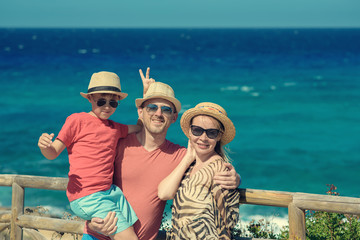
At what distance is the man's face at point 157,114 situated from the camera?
4.13m

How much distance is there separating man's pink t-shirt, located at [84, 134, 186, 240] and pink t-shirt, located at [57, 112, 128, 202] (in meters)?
0.14

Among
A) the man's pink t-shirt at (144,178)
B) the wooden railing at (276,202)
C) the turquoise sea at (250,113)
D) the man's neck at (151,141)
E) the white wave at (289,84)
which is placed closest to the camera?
the wooden railing at (276,202)

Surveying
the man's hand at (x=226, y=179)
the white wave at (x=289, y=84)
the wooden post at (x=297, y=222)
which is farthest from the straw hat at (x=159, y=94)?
the white wave at (x=289, y=84)

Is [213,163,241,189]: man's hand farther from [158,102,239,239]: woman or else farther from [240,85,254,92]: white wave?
[240,85,254,92]: white wave

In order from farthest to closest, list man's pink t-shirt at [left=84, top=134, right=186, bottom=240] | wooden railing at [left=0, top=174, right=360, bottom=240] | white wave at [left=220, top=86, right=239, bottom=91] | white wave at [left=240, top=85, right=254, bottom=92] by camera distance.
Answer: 1. white wave at [left=220, top=86, right=239, bottom=91]
2. white wave at [left=240, top=85, right=254, bottom=92]
3. man's pink t-shirt at [left=84, top=134, right=186, bottom=240]
4. wooden railing at [left=0, top=174, right=360, bottom=240]

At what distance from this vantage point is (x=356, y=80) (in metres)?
43.0

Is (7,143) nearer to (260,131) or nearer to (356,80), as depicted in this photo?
(260,131)

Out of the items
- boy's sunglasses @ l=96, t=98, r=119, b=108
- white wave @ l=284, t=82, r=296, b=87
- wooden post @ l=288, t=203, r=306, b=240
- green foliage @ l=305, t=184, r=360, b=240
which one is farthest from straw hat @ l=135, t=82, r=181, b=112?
white wave @ l=284, t=82, r=296, b=87

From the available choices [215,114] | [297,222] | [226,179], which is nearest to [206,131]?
[215,114]

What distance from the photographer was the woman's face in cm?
379

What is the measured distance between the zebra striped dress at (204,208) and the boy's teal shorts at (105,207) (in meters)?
0.43

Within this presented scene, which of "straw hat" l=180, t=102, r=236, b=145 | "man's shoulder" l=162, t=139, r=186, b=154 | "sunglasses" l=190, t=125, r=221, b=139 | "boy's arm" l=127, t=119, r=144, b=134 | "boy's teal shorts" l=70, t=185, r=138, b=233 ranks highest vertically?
"boy's arm" l=127, t=119, r=144, b=134

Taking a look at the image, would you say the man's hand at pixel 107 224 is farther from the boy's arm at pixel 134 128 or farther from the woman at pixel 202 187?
the boy's arm at pixel 134 128

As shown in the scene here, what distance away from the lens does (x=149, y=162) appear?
13.7ft
